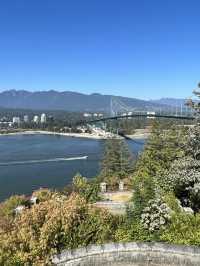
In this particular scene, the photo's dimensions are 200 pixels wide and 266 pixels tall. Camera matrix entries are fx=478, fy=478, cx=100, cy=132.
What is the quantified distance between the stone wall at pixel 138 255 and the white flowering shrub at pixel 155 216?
2.01 meters

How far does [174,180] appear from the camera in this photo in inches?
674

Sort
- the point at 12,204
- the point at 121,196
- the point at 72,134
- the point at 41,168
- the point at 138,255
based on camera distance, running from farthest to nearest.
Result: the point at 72,134
the point at 41,168
the point at 121,196
the point at 12,204
the point at 138,255

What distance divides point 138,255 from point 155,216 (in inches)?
102

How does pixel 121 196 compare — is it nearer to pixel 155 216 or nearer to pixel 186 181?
pixel 186 181

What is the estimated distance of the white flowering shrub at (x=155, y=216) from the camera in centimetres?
1332

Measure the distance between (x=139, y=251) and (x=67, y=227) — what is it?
1863 mm

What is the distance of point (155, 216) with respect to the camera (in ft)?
44.5

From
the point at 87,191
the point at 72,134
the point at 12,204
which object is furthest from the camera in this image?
the point at 72,134

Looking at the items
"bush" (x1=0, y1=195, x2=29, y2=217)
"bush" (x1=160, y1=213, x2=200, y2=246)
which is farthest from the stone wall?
"bush" (x1=0, y1=195, x2=29, y2=217)

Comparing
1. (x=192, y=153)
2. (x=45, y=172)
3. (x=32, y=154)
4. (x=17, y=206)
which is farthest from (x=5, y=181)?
(x=192, y=153)

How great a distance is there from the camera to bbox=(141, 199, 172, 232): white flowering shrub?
13.3 meters

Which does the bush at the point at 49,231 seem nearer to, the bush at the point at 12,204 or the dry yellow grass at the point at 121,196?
the bush at the point at 12,204

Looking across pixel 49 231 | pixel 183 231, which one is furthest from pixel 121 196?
pixel 49 231

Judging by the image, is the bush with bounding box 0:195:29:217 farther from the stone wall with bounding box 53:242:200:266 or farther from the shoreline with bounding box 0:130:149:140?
the shoreline with bounding box 0:130:149:140
